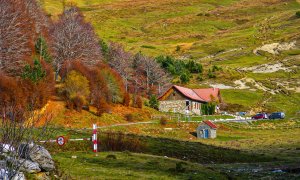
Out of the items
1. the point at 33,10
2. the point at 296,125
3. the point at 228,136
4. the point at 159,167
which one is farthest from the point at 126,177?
the point at 33,10

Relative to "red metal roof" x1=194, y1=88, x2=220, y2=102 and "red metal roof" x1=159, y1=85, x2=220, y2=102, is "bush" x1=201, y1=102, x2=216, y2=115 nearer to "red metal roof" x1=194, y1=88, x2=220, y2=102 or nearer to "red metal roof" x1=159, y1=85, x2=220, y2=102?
"red metal roof" x1=159, y1=85, x2=220, y2=102

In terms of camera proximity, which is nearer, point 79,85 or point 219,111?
point 79,85

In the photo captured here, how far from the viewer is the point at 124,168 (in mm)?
25938

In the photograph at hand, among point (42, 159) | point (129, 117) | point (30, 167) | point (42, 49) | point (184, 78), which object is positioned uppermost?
point (42, 49)

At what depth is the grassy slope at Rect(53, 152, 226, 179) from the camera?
23.5 metres

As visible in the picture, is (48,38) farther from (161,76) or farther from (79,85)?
(161,76)

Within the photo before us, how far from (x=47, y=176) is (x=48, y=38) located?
246 ft

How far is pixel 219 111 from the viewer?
108812 millimetres

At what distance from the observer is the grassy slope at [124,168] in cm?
2352

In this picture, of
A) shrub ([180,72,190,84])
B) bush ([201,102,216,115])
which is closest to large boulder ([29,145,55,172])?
bush ([201,102,216,115])

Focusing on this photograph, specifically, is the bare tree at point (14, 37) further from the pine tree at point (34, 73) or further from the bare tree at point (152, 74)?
the bare tree at point (152, 74)

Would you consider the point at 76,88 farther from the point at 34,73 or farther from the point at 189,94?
the point at 189,94

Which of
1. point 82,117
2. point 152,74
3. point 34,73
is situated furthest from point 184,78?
point 34,73

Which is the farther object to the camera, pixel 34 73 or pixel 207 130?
pixel 207 130
